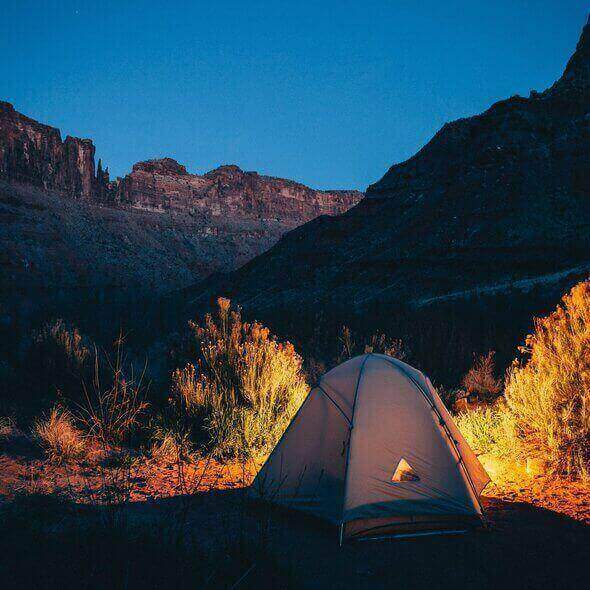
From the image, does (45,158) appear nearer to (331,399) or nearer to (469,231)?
(469,231)

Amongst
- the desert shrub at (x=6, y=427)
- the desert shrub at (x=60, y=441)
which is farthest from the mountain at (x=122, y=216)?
the desert shrub at (x=60, y=441)

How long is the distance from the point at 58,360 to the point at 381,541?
729 centimetres

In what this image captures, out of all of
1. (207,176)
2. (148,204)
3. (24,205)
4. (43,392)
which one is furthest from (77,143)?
(43,392)

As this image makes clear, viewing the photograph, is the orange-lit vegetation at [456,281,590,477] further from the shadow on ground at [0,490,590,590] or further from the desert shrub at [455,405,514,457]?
the shadow on ground at [0,490,590,590]

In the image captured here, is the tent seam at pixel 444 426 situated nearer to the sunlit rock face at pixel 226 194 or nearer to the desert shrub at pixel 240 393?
the desert shrub at pixel 240 393

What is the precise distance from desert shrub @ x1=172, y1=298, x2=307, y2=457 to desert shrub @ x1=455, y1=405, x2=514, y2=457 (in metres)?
2.35

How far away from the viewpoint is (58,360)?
8656 millimetres

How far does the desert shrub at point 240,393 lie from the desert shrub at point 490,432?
235 centimetres

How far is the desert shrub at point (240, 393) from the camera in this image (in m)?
5.74

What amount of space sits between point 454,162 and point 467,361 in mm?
29769

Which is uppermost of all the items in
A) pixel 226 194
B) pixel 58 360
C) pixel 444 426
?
pixel 226 194

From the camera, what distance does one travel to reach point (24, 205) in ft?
182

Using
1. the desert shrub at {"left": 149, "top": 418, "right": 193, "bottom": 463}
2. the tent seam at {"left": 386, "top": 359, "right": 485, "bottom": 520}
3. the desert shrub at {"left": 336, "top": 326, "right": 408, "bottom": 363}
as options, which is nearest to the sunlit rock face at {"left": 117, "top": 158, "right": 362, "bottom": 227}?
the desert shrub at {"left": 336, "top": 326, "right": 408, "bottom": 363}

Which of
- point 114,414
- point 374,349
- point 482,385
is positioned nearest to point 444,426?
point 482,385
